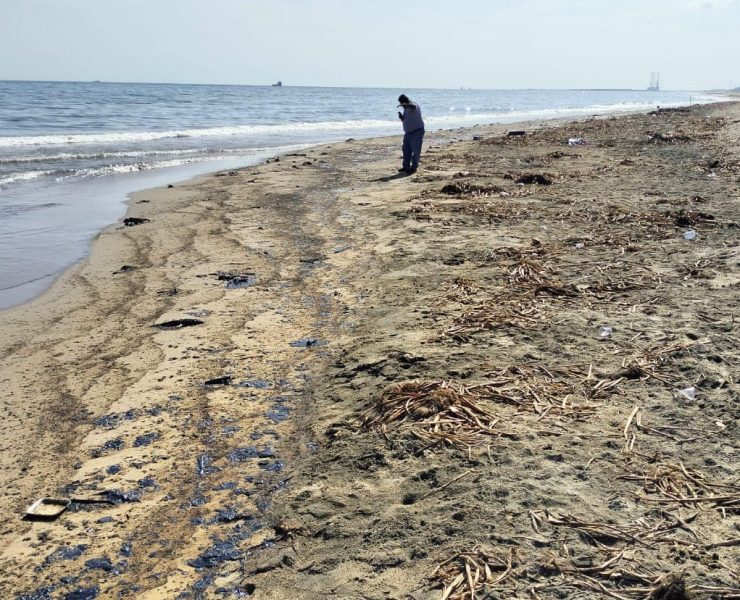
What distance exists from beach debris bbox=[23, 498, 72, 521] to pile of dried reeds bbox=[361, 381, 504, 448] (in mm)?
1562

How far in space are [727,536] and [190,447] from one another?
263 cm

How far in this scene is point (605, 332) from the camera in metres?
4.36

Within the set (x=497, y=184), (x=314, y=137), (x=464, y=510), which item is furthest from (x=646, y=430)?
(x=314, y=137)

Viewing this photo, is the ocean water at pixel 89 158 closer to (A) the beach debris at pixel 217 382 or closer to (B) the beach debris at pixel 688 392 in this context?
(A) the beach debris at pixel 217 382

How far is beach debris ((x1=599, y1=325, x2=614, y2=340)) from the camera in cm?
429

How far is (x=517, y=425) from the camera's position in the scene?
130 inches

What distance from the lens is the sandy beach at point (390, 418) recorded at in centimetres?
250

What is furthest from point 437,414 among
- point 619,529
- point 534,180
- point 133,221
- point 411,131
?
point 411,131

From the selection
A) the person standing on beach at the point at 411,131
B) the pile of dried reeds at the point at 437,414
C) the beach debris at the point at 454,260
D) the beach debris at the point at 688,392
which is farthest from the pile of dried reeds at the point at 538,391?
the person standing on beach at the point at 411,131

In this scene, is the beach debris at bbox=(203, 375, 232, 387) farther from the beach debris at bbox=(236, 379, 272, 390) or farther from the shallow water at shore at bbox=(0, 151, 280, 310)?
the shallow water at shore at bbox=(0, 151, 280, 310)

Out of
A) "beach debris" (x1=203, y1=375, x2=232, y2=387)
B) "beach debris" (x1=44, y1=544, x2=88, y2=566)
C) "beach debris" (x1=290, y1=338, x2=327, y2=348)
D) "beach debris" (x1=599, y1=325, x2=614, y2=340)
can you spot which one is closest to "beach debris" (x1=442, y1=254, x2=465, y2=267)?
"beach debris" (x1=290, y1=338, x2=327, y2=348)

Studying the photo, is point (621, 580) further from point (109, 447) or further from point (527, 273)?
point (527, 273)

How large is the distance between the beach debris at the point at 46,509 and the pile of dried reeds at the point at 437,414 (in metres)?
1.56

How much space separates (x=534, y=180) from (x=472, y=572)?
376 inches
